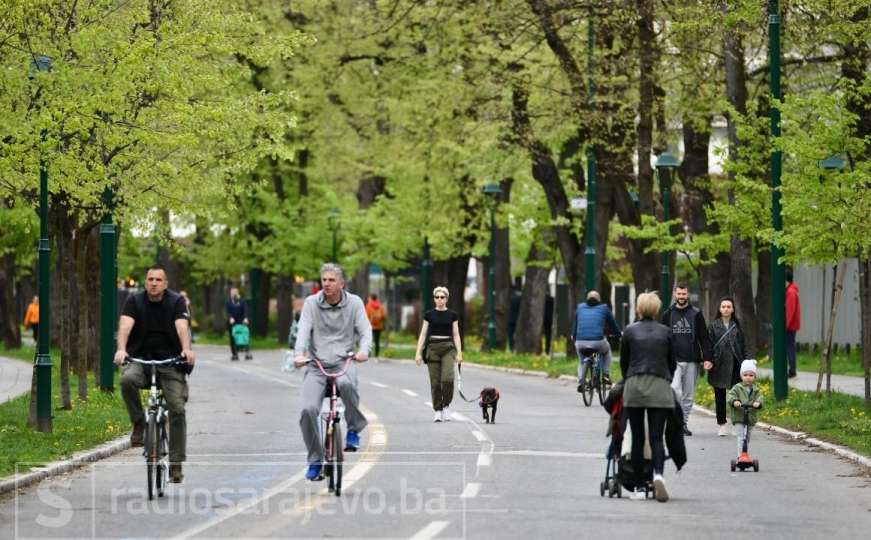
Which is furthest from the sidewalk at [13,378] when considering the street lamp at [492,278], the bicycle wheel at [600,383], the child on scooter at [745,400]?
the child on scooter at [745,400]

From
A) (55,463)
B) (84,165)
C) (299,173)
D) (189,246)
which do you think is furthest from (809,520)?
(189,246)

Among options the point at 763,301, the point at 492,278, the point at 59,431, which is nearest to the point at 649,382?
the point at 59,431

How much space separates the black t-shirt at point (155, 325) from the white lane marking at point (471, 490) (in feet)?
8.43

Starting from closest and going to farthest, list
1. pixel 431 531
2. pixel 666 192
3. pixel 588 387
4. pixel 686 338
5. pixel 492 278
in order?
pixel 431 531 → pixel 686 338 → pixel 588 387 → pixel 666 192 → pixel 492 278

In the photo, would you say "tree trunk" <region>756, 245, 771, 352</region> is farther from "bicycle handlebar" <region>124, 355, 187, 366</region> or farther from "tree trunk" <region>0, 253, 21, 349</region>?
"bicycle handlebar" <region>124, 355, 187, 366</region>

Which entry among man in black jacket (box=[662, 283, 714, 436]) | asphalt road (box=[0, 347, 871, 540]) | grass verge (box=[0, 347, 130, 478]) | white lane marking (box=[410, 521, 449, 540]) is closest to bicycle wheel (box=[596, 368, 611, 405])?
asphalt road (box=[0, 347, 871, 540])

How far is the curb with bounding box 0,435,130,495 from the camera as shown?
596 inches

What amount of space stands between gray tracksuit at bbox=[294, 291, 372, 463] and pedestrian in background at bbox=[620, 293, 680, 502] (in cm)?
209

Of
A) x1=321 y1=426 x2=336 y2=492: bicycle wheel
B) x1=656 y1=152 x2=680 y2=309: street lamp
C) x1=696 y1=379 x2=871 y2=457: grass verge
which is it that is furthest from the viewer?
x1=656 y1=152 x2=680 y2=309: street lamp

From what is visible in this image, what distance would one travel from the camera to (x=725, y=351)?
2181cm

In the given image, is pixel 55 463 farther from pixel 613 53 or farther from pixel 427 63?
pixel 427 63

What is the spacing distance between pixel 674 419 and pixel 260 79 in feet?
142

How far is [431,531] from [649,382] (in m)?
3.04

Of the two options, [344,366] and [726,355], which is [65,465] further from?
[726,355]
